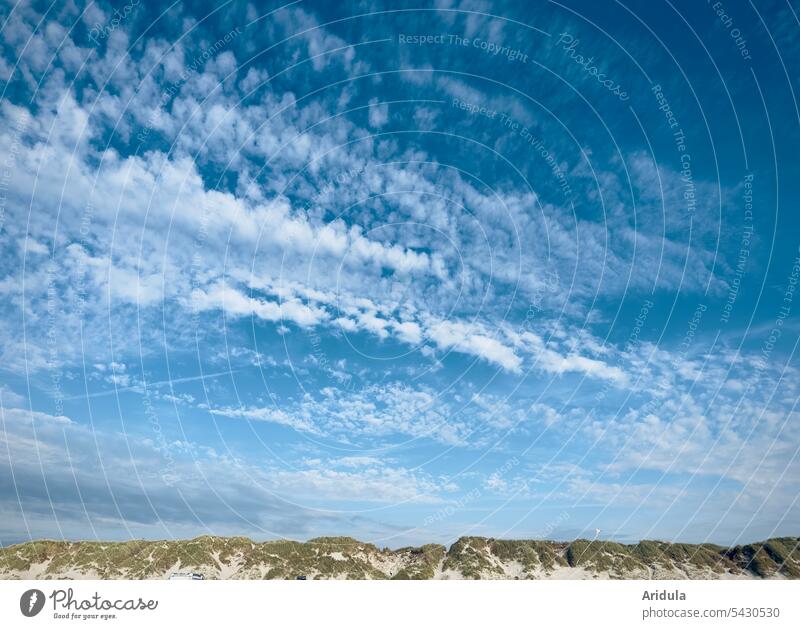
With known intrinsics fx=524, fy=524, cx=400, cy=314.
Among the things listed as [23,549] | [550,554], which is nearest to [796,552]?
[550,554]

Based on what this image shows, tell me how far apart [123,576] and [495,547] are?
110m

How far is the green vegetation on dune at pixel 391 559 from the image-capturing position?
13838cm

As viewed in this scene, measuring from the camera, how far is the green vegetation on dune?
138 metres

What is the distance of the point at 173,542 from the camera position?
150 m

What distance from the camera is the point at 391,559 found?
159875 millimetres

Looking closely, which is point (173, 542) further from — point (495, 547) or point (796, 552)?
point (796, 552)
